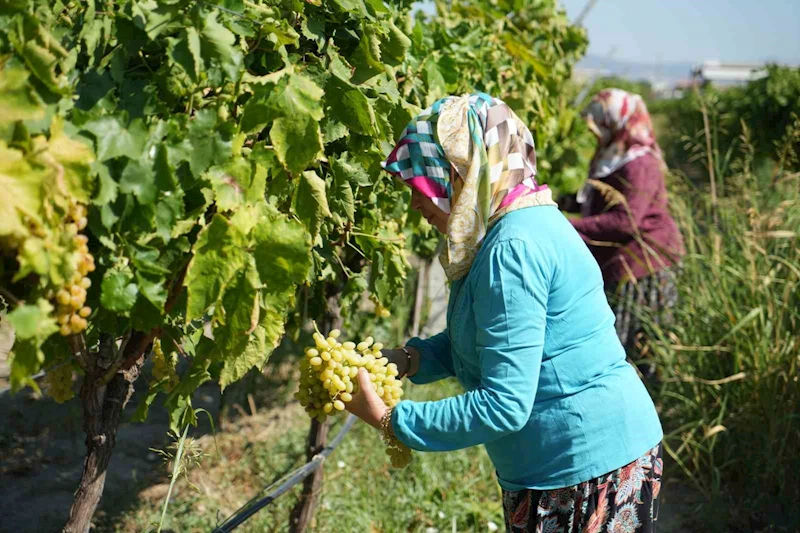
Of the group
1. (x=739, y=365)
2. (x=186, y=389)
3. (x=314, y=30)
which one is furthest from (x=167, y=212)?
(x=739, y=365)

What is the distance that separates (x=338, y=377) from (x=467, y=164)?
0.51 metres

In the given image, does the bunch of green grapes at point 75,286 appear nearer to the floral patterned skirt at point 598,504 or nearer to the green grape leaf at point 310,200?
the green grape leaf at point 310,200

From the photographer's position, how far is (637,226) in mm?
4078

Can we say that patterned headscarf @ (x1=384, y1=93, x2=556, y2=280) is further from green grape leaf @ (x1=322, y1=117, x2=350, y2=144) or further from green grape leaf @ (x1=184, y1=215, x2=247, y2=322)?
green grape leaf @ (x1=184, y1=215, x2=247, y2=322)

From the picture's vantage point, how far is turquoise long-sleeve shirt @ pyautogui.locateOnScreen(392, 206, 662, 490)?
5.15 ft

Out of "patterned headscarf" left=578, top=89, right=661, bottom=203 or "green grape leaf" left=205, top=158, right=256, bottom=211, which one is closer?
"green grape leaf" left=205, top=158, right=256, bottom=211

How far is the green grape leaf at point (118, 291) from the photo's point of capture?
1.29 m

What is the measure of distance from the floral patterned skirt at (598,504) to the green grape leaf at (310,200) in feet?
2.65

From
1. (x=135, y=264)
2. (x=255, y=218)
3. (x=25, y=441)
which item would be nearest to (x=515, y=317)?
→ (x=255, y=218)

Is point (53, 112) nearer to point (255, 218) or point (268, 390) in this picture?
point (255, 218)

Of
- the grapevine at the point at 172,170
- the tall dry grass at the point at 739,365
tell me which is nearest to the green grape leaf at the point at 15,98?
the grapevine at the point at 172,170

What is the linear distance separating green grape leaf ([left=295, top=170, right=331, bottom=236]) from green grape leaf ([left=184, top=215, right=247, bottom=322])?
0.31m

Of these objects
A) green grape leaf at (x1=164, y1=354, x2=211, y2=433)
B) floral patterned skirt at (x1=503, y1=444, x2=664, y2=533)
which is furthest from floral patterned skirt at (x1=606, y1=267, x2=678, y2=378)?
green grape leaf at (x1=164, y1=354, x2=211, y2=433)

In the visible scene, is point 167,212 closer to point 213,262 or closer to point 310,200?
point 213,262
